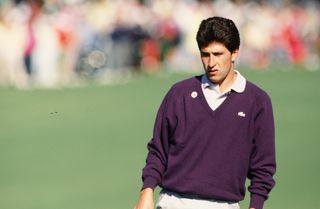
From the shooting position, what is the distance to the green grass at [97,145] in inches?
482

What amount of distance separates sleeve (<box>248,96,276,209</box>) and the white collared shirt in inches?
5.9

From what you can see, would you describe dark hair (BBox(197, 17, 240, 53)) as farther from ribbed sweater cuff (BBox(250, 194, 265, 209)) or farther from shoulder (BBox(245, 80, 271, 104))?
ribbed sweater cuff (BBox(250, 194, 265, 209))

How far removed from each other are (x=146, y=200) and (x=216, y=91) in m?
0.68

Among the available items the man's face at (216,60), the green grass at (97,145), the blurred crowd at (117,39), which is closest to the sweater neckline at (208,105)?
the man's face at (216,60)

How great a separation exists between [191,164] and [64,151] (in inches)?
385

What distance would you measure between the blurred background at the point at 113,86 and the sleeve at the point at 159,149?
5436mm

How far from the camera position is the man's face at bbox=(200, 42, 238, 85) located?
5.73m

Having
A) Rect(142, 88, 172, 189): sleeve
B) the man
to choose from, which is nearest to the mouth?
the man

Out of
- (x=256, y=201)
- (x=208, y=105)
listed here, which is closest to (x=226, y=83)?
(x=208, y=105)

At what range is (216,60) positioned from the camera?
5.72m

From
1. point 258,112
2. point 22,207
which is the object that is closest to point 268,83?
point 22,207

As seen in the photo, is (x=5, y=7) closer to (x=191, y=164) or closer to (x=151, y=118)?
(x=151, y=118)

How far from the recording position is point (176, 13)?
35969 mm

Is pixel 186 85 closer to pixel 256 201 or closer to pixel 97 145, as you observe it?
pixel 256 201
